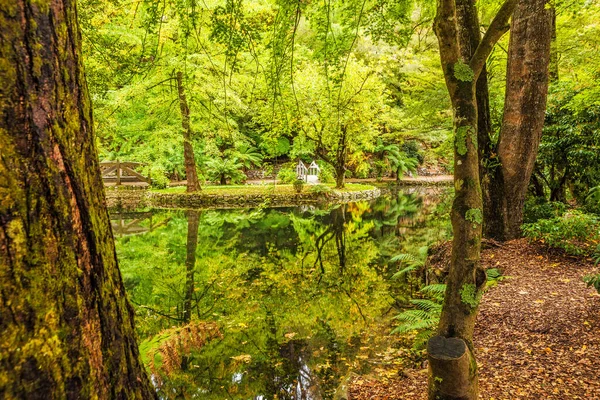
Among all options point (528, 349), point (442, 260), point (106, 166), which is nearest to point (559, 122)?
point (442, 260)

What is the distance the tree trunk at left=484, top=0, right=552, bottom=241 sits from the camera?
5527 mm

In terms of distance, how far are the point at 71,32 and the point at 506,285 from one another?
5021 mm

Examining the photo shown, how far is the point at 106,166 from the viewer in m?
16.4

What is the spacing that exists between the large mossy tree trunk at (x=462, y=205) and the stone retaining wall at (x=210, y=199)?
1199cm

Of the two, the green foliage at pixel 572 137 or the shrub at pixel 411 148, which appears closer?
the green foliage at pixel 572 137

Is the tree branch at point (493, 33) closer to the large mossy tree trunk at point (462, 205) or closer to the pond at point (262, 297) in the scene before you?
the large mossy tree trunk at point (462, 205)

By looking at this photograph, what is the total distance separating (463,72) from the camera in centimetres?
211

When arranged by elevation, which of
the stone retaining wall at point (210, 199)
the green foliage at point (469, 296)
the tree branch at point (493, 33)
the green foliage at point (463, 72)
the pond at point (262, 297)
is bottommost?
the pond at point (262, 297)

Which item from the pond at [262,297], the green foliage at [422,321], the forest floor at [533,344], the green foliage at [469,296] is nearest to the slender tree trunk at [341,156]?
the pond at [262,297]


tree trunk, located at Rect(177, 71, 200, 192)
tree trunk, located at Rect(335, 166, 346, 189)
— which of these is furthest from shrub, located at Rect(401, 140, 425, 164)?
tree trunk, located at Rect(177, 71, 200, 192)

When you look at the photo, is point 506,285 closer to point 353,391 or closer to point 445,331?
point 353,391

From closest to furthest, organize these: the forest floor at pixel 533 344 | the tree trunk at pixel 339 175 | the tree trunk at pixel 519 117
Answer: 1. the forest floor at pixel 533 344
2. the tree trunk at pixel 519 117
3. the tree trunk at pixel 339 175

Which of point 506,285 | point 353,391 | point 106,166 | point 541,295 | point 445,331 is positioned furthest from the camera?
point 106,166

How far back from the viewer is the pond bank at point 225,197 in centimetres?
1453
